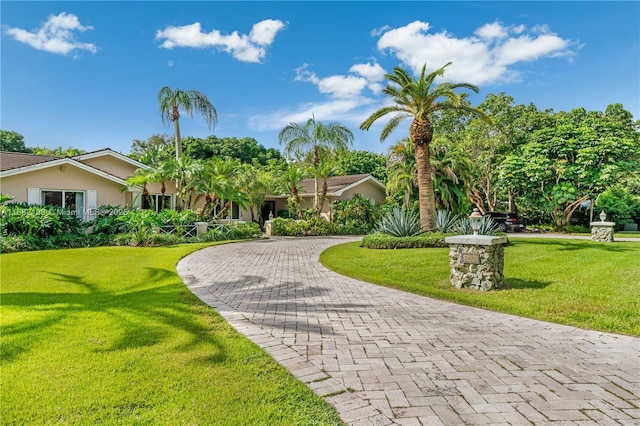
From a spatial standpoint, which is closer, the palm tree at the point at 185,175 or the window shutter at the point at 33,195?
the window shutter at the point at 33,195

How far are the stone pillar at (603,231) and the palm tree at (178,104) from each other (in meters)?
22.8

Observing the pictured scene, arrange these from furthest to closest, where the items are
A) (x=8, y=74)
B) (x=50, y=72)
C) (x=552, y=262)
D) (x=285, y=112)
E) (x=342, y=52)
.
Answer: (x=285, y=112) < (x=342, y=52) < (x=50, y=72) < (x=552, y=262) < (x=8, y=74)

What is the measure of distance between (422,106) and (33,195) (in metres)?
18.7

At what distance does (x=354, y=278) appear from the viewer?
9625 mm

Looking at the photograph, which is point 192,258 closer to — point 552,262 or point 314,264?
point 314,264

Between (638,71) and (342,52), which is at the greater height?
(342,52)

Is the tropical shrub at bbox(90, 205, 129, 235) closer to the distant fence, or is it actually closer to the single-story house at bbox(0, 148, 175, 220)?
the single-story house at bbox(0, 148, 175, 220)

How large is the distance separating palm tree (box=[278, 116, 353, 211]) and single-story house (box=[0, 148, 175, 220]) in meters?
9.15

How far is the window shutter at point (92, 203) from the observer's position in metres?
19.1

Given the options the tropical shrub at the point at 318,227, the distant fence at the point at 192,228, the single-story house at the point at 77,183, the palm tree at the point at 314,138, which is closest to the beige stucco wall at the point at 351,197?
the single-story house at the point at 77,183

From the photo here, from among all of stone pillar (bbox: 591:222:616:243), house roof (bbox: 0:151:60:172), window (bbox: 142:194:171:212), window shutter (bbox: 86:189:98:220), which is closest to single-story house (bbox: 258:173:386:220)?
window (bbox: 142:194:171:212)

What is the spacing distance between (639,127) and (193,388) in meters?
40.3

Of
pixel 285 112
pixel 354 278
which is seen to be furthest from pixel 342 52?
pixel 354 278

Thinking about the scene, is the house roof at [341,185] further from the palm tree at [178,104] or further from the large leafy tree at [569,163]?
the large leafy tree at [569,163]
